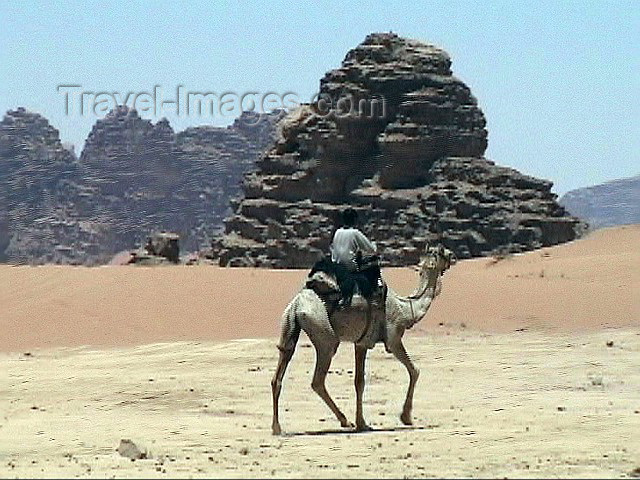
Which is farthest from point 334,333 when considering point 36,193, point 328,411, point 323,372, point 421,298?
point 36,193

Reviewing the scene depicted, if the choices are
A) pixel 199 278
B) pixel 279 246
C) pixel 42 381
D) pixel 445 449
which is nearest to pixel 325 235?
pixel 279 246

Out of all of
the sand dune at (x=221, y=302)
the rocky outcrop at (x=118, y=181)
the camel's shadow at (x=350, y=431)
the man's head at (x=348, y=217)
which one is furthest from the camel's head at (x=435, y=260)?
the rocky outcrop at (x=118, y=181)

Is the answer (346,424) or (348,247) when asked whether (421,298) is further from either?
(346,424)

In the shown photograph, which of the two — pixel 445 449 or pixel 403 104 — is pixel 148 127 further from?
pixel 445 449

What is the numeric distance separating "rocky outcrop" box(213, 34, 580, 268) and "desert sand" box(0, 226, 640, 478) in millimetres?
28747

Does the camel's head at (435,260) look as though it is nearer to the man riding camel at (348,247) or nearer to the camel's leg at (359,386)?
the man riding camel at (348,247)

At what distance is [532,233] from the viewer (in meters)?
59.1

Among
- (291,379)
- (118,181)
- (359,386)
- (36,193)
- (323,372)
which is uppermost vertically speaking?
(118,181)

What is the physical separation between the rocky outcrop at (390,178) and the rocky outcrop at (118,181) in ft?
265

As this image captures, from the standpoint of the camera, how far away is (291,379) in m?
16.1

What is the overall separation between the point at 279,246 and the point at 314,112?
36.8 ft

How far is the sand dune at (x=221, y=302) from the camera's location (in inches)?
864

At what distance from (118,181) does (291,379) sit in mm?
152758

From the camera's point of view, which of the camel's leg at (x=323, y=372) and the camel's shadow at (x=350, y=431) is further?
the camel's leg at (x=323, y=372)
